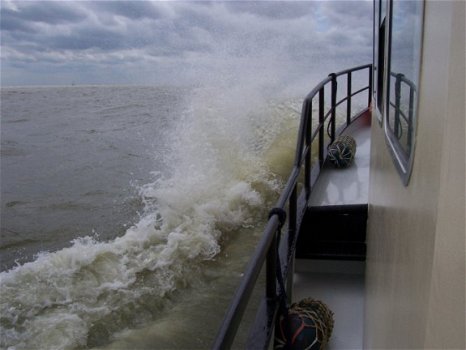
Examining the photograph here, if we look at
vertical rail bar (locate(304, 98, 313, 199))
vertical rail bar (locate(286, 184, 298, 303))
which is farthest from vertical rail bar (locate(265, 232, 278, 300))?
vertical rail bar (locate(304, 98, 313, 199))

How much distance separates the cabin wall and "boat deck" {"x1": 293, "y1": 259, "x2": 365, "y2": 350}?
1.77 m

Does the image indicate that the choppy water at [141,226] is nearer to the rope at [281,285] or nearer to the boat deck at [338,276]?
the boat deck at [338,276]

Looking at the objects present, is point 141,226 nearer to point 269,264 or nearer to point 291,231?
point 291,231

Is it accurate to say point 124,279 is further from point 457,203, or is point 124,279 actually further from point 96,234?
point 457,203

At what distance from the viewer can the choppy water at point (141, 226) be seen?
4691 millimetres

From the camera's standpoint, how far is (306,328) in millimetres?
2561

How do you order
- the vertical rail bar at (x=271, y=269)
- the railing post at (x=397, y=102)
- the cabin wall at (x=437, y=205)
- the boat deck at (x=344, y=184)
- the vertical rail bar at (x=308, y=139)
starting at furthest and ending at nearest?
Result: the boat deck at (x=344, y=184)
the vertical rail bar at (x=308, y=139)
the vertical rail bar at (x=271, y=269)
the railing post at (x=397, y=102)
the cabin wall at (x=437, y=205)

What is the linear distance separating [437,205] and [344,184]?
3635 millimetres

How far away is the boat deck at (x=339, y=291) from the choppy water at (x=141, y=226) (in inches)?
50.0

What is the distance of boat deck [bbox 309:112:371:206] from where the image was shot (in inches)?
155

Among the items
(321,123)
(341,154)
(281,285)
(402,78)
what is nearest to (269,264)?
(281,285)

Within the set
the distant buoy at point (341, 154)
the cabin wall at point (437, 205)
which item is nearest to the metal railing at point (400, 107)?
the cabin wall at point (437, 205)

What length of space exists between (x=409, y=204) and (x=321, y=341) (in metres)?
1.66

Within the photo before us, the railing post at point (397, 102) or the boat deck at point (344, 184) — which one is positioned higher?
the railing post at point (397, 102)
